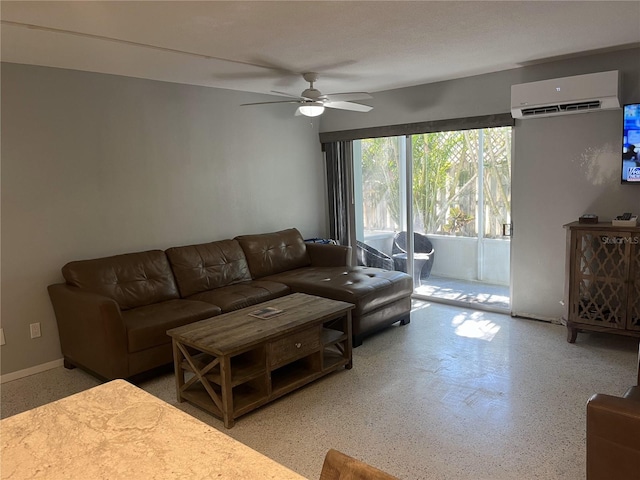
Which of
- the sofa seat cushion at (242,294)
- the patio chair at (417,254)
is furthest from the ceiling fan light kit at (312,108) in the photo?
the patio chair at (417,254)

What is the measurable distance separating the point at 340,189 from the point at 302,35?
118 inches

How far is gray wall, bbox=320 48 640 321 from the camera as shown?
404cm

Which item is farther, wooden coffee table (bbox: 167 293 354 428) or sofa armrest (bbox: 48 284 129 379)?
sofa armrest (bbox: 48 284 129 379)

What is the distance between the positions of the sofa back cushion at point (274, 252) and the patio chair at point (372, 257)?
37.9 inches

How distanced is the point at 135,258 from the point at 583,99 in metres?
3.92

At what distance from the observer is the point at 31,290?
12.4ft

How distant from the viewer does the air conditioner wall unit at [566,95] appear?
3.79 meters

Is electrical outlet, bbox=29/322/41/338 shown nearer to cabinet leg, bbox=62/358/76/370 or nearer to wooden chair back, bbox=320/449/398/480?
cabinet leg, bbox=62/358/76/370

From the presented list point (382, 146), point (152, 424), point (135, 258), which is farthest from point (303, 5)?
point (382, 146)

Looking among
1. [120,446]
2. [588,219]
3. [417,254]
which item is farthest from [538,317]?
[120,446]

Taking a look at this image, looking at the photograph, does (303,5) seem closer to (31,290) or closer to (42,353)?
(31,290)

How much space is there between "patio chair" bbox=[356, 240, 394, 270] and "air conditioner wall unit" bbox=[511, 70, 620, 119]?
7.58ft

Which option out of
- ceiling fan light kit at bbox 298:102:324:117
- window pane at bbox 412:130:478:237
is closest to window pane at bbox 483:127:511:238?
window pane at bbox 412:130:478:237

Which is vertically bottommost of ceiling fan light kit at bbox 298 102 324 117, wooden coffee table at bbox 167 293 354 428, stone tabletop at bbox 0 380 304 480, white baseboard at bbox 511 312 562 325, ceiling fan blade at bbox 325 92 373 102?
white baseboard at bbox 511 312 562 325
